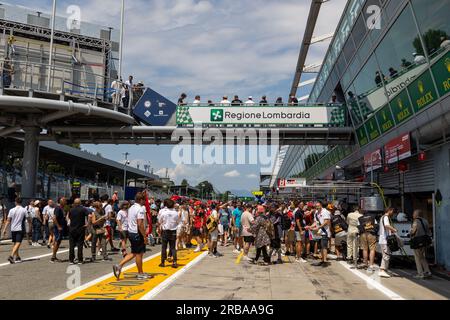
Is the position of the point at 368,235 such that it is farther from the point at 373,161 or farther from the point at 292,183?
the point at 292,183

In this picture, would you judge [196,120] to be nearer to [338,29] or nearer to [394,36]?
[338,29]

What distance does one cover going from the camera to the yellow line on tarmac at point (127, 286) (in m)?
7.25

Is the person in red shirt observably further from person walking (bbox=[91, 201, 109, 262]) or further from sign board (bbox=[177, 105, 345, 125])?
sign board (bbox=[177, 105, 345, 125])

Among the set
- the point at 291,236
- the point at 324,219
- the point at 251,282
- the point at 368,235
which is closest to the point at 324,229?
the point at 324,219

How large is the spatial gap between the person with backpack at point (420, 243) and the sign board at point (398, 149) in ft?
10.3

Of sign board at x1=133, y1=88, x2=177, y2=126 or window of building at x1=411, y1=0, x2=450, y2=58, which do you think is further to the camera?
sign board at x1=133, y1=88, x2=177, y2=126

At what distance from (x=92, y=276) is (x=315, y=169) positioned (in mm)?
24844

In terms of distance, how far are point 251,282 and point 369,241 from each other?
12.7ft

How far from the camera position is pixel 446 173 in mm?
11578

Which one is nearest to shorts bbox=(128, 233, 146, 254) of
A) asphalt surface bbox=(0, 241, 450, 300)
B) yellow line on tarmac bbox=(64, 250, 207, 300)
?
yellow line on tarmac bbox=(64, 250, 207, 300)

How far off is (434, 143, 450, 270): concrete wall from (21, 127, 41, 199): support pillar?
19.6m

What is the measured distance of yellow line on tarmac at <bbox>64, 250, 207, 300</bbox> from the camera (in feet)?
23.8
